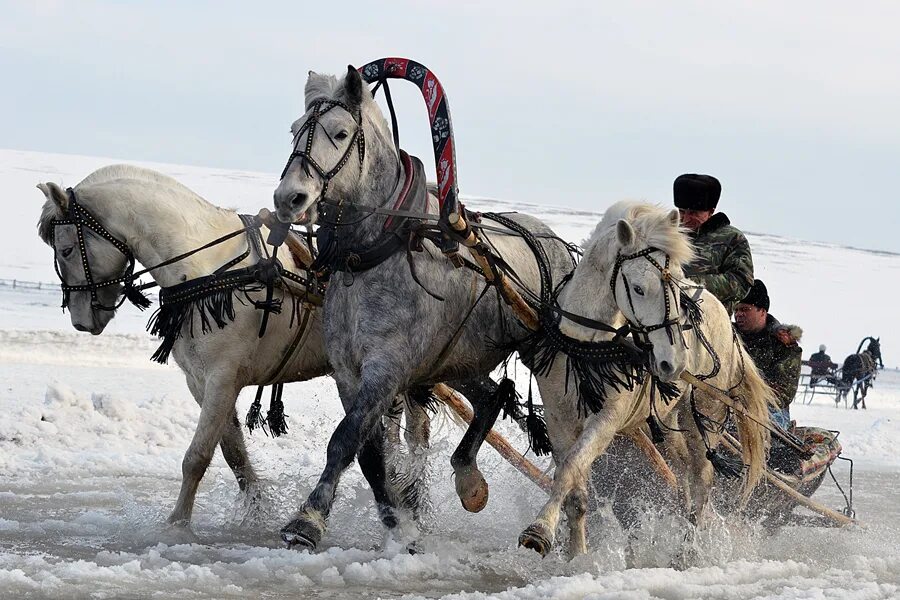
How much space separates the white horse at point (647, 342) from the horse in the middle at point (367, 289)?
0.52 m

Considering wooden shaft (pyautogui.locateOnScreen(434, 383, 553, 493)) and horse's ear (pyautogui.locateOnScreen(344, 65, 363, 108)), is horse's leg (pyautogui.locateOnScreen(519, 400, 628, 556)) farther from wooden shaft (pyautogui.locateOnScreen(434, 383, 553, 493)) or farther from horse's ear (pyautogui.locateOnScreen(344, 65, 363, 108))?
horse's ear (pyautogui.locateOnScreen(344, 65, 363, 108))

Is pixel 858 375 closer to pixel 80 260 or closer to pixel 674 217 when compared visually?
pixel 674 217

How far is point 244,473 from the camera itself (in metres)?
7.89

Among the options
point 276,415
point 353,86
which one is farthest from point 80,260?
point 353,86

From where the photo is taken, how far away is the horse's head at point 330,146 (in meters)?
5.83

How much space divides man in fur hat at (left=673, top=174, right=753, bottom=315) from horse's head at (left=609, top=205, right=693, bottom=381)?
117cm

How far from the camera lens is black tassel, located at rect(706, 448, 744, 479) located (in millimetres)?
6824

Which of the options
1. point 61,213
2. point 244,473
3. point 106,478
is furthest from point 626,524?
point 106,478

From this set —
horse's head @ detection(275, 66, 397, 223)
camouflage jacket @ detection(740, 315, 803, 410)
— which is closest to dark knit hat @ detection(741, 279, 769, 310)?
camouflage jacket @ detection(740, 315, 803, 410)

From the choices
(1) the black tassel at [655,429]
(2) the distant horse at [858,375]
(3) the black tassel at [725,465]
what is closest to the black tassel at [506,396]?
(1) the black tassel at [655,429]

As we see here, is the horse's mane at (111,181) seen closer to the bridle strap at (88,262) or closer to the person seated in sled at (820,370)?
the bridle strap at (88,262)

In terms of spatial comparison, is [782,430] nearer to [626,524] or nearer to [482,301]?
[626,524]

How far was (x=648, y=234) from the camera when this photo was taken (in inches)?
239

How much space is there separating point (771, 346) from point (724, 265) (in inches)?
44.0
